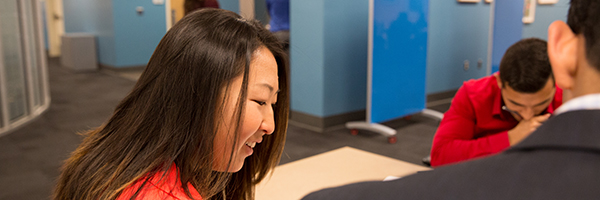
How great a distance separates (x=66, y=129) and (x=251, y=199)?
11.9 ft

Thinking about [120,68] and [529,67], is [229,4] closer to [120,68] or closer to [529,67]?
[120,68]

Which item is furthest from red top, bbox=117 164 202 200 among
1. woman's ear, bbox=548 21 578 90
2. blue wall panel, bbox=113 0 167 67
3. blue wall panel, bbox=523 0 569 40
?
blue wall panel, bbox=113 0 167 67

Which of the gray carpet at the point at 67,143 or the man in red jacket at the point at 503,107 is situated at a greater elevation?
the man in red jacket at the point at 503,107

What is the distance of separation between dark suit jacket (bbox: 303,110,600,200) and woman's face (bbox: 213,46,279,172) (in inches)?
20.3

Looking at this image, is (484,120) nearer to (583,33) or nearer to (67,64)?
(583,33)

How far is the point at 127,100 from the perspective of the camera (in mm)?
865

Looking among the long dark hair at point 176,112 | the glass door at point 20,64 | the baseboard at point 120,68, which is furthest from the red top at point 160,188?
the baseboard at point 120,68

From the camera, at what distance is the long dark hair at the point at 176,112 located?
80 cm

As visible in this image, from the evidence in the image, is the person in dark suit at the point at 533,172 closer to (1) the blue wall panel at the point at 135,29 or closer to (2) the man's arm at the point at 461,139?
(2) the man's arm at the point at 461,139

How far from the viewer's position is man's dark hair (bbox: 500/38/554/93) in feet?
5.01

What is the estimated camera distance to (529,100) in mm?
1574

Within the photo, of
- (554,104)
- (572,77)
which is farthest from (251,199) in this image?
(554,104)

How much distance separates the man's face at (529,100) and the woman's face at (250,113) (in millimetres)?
1052

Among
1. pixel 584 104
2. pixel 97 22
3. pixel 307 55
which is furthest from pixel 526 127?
pixel 97 22
